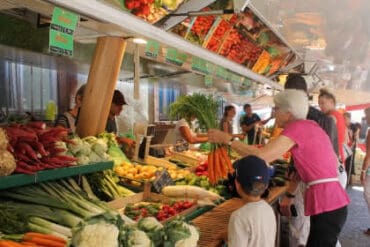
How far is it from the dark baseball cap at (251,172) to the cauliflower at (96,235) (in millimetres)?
1150

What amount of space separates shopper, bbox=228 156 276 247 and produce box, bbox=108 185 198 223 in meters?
0.63

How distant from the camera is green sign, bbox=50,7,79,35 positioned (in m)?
2.23

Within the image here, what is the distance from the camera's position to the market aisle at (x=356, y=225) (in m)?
6.73

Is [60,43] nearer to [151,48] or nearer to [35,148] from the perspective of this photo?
[35,148]

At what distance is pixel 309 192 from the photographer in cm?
Answer: 396

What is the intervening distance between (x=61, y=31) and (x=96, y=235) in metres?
1.21

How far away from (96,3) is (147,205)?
2065 millimetres

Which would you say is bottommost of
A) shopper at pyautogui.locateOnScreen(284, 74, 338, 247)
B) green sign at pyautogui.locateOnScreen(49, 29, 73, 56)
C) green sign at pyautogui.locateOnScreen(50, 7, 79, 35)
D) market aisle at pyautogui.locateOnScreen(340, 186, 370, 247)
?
market aisle at pyautogui.locateOnScreen(340, 186, 370, 247)

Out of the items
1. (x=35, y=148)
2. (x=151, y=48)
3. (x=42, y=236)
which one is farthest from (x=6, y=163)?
(x=151, y=48)

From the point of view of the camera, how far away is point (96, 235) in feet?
6.14

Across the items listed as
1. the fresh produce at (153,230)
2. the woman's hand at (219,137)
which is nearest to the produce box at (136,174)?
the woman's hand at (219,137)

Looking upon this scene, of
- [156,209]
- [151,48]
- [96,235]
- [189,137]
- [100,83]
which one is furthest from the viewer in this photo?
[189,137]

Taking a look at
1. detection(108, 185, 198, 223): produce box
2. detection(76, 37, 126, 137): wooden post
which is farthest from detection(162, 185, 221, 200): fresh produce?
detection(76, 37, 126, 137): wooden post

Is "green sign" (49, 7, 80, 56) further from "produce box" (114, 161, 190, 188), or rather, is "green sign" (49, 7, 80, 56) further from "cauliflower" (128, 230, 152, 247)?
"produce box" (114, 161, 190, 188)
